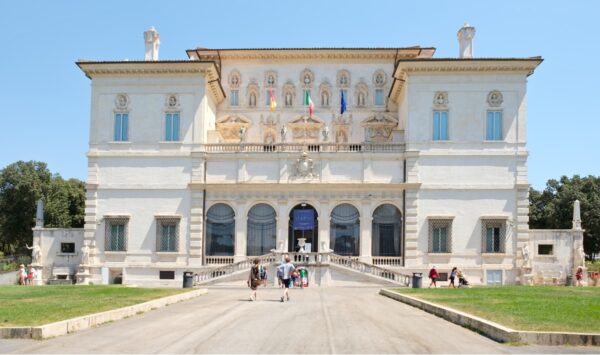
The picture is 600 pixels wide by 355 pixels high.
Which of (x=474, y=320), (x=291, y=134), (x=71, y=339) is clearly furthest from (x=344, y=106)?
(x=71, y=339)

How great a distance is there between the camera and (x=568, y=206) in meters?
81.9

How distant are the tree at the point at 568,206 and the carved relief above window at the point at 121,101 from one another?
52115mm

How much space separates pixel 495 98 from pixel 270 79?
17.7 metres

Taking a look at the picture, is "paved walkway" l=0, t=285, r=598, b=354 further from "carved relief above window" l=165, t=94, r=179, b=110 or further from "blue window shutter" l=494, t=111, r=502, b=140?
"carved relief above window" l=165, t=94, r=179, b=110

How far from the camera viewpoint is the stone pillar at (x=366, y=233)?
49.9 meters

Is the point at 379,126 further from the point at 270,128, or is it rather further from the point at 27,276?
the point at 27,276

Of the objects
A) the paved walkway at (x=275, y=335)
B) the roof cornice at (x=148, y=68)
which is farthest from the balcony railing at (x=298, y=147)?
the paved walkway at (x=275, y=335)

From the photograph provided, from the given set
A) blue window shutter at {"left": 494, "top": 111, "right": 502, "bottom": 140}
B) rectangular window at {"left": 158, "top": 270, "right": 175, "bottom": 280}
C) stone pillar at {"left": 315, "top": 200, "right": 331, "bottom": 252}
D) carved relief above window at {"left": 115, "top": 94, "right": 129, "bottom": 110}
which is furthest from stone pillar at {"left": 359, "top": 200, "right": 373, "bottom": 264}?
carved relief above window at {"left": 115, "top": 94, "right": 129, "bottom": 110}

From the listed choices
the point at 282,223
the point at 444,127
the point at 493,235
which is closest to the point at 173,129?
the point at 282,223

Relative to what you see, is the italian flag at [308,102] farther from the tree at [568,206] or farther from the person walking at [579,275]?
the tree at [568,206]

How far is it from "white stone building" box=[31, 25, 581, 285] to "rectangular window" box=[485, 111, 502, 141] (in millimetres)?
69

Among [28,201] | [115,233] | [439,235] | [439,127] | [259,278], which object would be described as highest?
[439,127]

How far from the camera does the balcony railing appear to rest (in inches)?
1994

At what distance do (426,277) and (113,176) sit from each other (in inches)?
902
